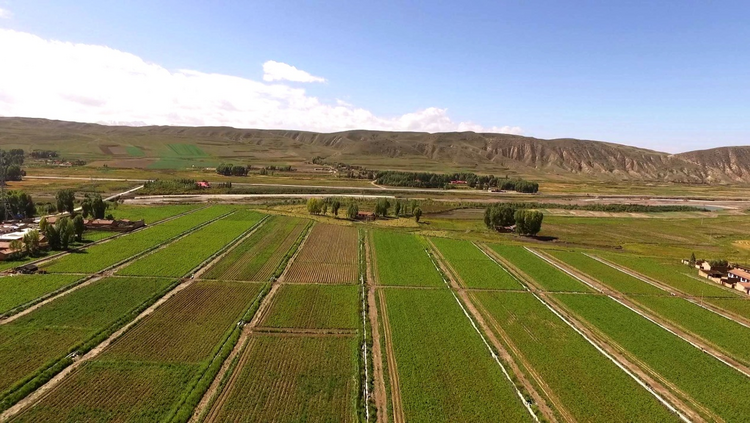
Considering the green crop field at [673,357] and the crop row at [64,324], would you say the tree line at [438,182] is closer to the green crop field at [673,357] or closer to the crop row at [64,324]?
the green crop field at [673,357]

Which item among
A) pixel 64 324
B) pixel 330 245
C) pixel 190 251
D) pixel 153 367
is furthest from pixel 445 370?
pixel 190 251

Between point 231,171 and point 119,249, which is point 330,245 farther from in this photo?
point 231,171

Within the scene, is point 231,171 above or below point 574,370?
above

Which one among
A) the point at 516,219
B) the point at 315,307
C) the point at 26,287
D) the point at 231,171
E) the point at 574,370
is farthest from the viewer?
the point at 231,171

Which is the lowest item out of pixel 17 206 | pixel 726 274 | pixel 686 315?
pixel 686 315

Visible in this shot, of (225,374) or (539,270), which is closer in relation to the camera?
(225,374)

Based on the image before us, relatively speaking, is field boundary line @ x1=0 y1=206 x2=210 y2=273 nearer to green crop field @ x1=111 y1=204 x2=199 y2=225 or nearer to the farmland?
green crop field @ x1=111 y1=204 x2=199 y2=225

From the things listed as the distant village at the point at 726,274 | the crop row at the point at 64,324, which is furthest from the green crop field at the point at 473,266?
the crop row at the point at 64,324
